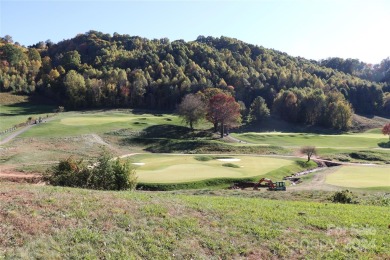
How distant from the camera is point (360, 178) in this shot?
4497 cm

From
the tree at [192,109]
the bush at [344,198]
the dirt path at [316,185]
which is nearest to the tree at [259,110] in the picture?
the tree at [192,109]

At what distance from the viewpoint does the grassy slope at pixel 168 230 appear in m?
13.2

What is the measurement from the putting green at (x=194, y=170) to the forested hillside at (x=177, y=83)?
234ft

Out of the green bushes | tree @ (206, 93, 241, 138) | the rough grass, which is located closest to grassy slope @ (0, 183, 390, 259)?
the green bushes

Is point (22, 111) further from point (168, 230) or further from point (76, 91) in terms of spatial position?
point (168, 230)

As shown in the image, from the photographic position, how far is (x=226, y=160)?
61812 millimetres

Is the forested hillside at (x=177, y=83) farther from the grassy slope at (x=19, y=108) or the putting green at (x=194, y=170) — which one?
the putting green at (x=194, y=170)

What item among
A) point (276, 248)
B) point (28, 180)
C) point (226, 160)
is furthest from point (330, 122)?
point (276, 248)

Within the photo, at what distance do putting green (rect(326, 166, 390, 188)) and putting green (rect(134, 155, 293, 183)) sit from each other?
28.7ft

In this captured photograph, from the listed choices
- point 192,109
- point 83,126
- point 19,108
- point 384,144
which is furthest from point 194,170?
point 19,108

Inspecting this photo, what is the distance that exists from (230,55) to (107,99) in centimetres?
8538

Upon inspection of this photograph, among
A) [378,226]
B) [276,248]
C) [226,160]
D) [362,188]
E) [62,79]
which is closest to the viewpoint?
[276,248]

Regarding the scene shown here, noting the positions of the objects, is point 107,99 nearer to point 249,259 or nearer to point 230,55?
point 230,55

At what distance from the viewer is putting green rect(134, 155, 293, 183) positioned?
42.1 metres
